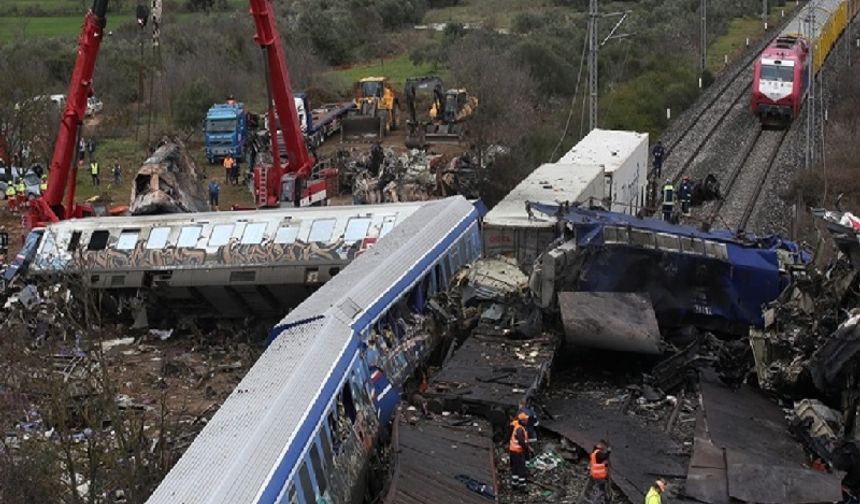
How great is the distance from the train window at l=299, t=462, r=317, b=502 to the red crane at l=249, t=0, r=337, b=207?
16147mm

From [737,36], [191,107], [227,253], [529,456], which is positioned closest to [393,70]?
[191,107]

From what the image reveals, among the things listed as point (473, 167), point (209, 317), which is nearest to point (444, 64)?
point (473, 167)

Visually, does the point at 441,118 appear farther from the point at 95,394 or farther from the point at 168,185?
the point at 95,394

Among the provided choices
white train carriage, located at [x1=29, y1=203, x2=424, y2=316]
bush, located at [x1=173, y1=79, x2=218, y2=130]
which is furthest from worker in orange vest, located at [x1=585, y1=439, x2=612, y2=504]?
bush, located at [x1=173, y1=79, x2=218, y2=130]

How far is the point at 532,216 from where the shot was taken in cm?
2075

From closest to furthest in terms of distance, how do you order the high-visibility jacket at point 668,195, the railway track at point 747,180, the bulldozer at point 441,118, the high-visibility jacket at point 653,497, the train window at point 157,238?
the high-visibility jacket at point 653,497 → the train window at point 157,238 → the high-visibility jacket at point 668,195 → the railway track at point 747,180 → the bulldozer at point 441,118

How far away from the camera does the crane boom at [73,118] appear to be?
25.5m

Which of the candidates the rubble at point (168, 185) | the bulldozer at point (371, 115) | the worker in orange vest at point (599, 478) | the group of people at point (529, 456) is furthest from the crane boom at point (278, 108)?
the worker in orange vest at point (599, 478)

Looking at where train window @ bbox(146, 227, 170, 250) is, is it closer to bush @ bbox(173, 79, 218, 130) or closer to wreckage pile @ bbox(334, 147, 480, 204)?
wreckage pile @ bbox(334, 147, 480, 204)

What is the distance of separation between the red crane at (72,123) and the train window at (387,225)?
25.0 ft

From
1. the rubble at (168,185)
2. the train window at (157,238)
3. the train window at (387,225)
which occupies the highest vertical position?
the train window at (387,225)

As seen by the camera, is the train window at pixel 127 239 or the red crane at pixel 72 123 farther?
the red crane at pixel 72 123

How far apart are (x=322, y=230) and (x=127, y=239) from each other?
12.3 ft

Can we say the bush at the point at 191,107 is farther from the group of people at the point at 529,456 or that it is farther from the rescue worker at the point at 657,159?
the group of people at the point at 529,456
